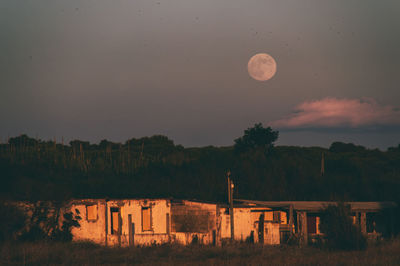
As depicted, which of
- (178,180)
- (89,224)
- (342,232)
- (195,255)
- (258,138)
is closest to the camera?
(195,255)

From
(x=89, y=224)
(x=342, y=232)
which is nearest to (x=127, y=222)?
(x=89, y=224)

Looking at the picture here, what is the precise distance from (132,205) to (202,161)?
19275 millimetres

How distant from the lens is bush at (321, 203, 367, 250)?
20.5m

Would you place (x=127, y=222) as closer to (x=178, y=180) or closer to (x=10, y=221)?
(x=10, y=221)

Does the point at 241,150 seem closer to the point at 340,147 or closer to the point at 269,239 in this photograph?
the point at 340,147

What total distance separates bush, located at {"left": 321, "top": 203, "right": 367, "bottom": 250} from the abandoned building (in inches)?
46.0

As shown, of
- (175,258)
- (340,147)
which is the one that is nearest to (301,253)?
(175,258)

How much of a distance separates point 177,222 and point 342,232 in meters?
7.65

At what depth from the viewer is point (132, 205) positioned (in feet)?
76.5

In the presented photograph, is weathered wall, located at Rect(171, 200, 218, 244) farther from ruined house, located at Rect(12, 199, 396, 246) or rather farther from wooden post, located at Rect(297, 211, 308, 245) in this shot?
wooden post, located at Rect(297, 211, 308, 245)

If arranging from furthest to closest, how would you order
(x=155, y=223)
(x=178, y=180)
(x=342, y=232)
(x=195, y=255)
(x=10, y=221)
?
1. (x=178, y=180)
2. (x=155, y=223)
3. (x=10, y=221)
4. (x=342, y=232)
5. (x=195, y=255)

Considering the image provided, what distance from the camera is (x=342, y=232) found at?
68.0ft

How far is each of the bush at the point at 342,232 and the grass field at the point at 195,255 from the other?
0.64 meters

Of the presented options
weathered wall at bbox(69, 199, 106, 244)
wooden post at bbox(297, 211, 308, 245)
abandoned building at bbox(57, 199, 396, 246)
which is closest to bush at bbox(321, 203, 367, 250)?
wooden post at bbox(297, 211, 308, 245)
